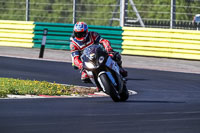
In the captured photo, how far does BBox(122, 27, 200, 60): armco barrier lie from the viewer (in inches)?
896

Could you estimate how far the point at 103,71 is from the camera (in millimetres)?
12188

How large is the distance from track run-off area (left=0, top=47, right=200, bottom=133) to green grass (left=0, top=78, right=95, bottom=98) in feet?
2.48

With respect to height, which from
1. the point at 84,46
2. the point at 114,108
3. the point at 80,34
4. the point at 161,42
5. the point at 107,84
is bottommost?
the point at 114,108

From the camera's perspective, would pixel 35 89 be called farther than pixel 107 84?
Yes

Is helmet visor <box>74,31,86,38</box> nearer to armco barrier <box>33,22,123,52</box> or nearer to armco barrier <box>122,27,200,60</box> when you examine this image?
armco barrier <box>122,27,200,60</box>

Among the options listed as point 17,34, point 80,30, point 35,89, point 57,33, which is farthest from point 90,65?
point 17,34

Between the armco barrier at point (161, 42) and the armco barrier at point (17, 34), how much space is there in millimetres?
4672

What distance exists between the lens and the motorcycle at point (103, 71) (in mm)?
12156

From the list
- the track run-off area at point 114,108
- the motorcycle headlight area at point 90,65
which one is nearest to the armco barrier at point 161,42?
the track run-off area at point 114,108

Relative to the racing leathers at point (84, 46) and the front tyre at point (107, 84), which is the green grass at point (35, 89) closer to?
the racing leathers at point (84, 46)

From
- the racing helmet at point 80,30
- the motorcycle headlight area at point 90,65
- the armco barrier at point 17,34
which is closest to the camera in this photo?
the motorcycle headlight area at point 90,65

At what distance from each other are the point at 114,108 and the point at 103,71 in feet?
4.05

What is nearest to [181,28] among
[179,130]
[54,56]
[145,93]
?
[54,56]

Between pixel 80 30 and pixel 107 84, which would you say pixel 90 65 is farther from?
pixel 80 30
